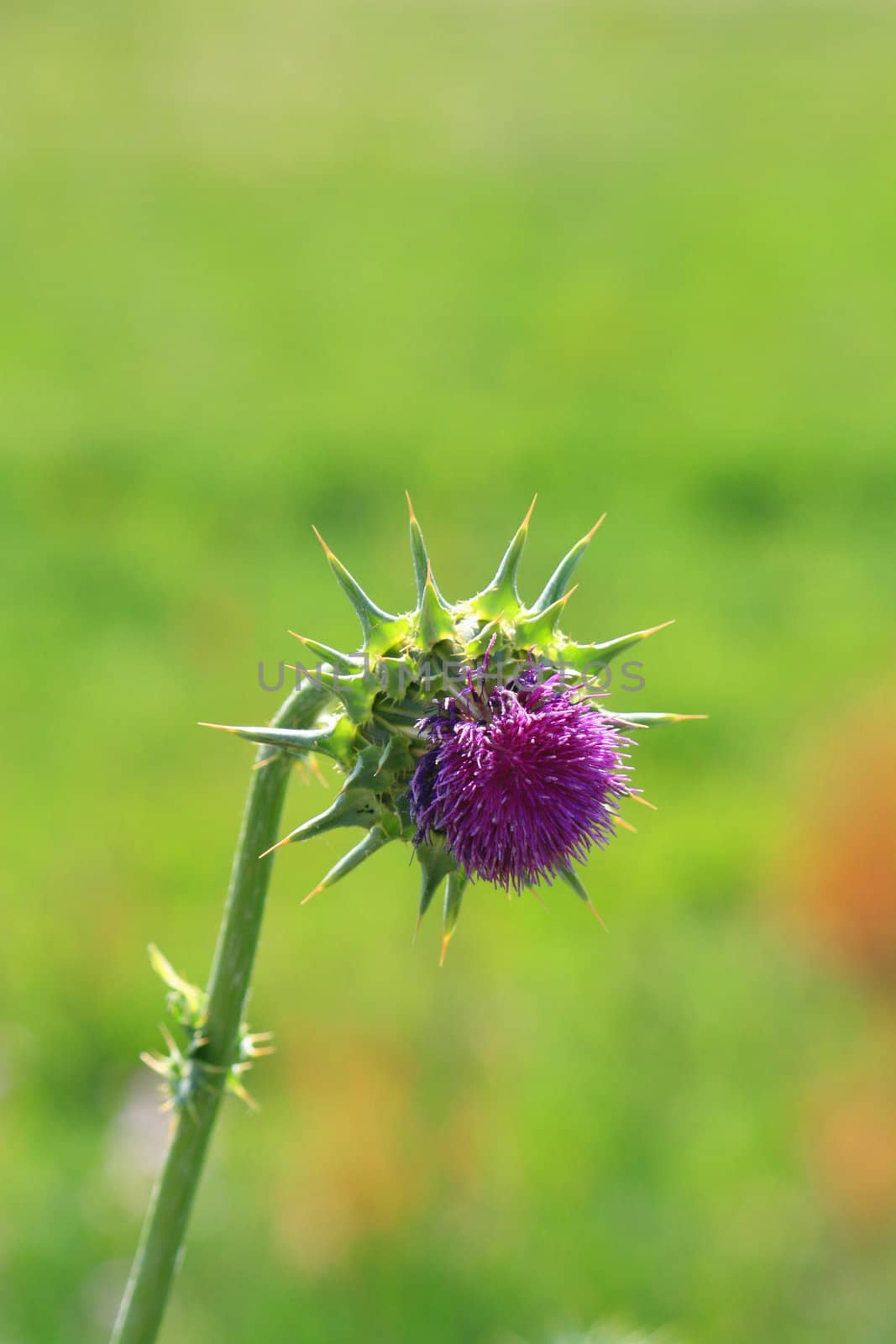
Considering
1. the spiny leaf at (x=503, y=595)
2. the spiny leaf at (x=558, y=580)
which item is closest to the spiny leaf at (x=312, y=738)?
the spiny leaf at (x=503, y=595)

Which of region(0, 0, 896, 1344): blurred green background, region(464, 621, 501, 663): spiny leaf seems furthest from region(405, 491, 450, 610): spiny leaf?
region(0, 0, 896, 1344): blurred green background

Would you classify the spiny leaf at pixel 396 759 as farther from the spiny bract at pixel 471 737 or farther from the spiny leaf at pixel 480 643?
the spiny leaf at pixel 480 643

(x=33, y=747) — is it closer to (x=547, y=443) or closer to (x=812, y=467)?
(x=547, y=443)

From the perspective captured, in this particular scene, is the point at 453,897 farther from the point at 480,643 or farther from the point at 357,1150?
the point at 357,1150

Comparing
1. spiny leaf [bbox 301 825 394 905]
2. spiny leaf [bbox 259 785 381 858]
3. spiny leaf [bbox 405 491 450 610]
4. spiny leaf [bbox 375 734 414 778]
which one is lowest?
spiny leaf [bbox 301 825 394 905]

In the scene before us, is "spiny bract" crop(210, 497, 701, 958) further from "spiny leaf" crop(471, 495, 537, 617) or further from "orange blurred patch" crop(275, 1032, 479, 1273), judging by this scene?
"orange blurred patch" crop(275, 1032, 479, 1273)

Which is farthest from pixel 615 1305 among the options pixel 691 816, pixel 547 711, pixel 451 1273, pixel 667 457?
pixel 667 457

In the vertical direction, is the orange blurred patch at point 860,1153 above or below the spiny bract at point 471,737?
above
